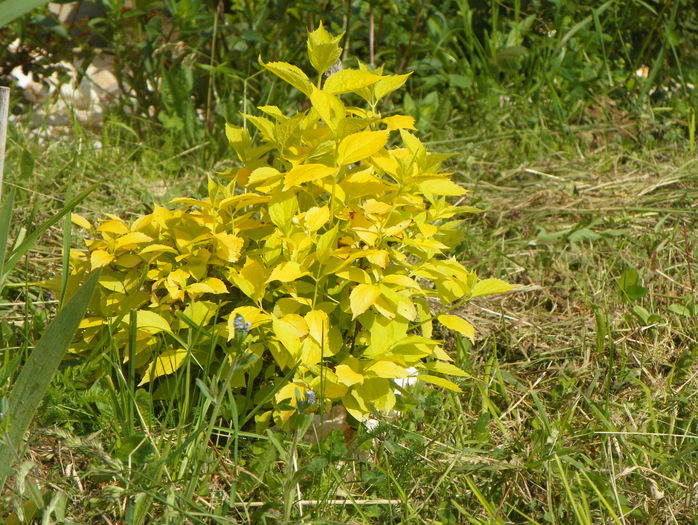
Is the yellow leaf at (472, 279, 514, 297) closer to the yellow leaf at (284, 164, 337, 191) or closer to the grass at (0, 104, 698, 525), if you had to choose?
the grass at (0, 104, 698, 525)

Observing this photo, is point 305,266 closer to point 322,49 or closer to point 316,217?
point 316,217

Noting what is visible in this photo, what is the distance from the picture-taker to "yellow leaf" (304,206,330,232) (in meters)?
1.59

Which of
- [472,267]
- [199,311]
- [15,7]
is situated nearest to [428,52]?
[472,267]

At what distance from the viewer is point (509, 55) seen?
3275mm

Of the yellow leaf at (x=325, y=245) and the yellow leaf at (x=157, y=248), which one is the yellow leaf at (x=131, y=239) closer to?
the yellow leaf at (x=157, y=248)

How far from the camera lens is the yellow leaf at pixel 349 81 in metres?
1.57

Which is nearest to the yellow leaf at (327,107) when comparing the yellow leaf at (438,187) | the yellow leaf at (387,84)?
the yellow leaf at (387,84)

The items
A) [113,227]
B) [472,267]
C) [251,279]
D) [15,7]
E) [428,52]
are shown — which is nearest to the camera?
[15,7]

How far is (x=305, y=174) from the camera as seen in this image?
5.08ft

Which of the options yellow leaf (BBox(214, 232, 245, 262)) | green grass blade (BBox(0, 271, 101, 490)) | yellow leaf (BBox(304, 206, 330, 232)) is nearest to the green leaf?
yellow leaf (BBox(304, 206, 330, 232))

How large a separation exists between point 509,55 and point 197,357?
2045 millimetres

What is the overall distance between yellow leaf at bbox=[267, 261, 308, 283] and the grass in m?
0.20

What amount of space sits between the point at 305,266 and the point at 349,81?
35 centimetres

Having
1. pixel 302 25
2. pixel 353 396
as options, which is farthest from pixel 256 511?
pixel 302 25
